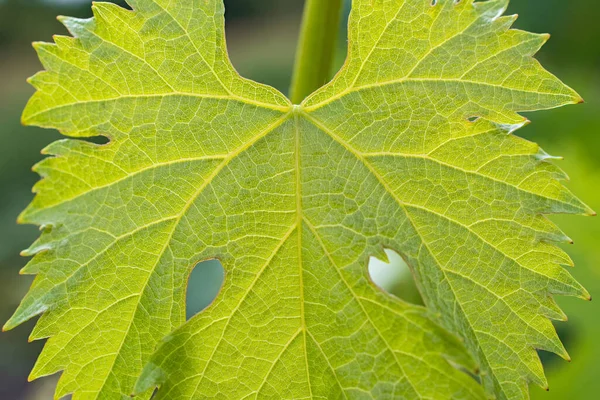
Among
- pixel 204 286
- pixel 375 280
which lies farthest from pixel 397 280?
pixel 204 286

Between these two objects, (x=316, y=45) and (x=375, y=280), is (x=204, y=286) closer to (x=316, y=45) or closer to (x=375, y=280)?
(x=375, y=280)

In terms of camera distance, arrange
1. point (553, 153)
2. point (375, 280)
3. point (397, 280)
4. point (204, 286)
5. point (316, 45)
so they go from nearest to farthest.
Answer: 1. point (316, 45)
2. point (375, 280)
3. point (397, 280)
4. point (553, 153)
5. point (204, 286)

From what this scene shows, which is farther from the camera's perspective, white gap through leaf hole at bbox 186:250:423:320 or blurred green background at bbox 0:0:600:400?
blurred green background at bbox 0:0:600:400

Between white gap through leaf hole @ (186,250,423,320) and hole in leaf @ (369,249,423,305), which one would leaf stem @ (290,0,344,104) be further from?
hole in leaf @ (369,249,423,305)

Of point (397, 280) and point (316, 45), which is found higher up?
point (316, 45)

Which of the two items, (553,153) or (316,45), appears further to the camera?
(553,153)

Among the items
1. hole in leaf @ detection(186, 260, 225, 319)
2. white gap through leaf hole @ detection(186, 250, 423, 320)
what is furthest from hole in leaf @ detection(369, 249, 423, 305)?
hole in leaf @ detection(186, 260, 225, 319)

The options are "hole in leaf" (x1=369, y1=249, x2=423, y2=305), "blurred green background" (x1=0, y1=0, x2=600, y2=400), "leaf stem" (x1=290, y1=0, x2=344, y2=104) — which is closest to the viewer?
"leaf stem" (x1=290, y1=0, x2=344, y2=104)
